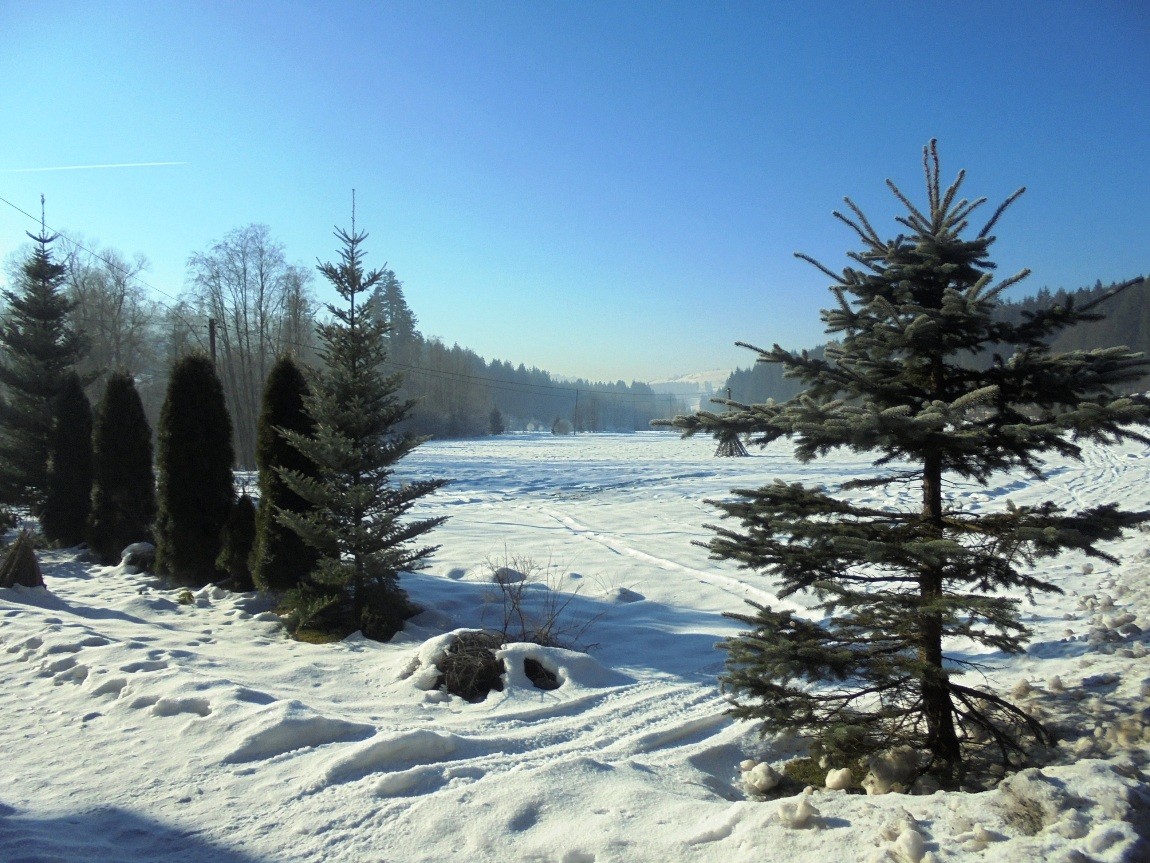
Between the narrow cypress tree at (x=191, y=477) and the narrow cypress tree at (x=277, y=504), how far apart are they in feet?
6.92

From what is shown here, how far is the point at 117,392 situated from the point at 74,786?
1037 centimetres

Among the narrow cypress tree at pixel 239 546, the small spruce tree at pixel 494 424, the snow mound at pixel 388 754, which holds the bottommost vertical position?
the snow mound at pixel 388 754

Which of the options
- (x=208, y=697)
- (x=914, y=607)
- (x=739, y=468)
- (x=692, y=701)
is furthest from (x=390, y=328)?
(x=739, y=468)

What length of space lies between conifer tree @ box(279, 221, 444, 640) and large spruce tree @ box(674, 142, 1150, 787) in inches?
165

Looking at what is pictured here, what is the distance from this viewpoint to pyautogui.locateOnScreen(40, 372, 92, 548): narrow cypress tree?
13.5 meters

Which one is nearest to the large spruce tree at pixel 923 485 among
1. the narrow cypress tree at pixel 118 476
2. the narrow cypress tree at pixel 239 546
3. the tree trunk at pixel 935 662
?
the tree trunk at pixel 935 662

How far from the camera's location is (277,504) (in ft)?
26.2

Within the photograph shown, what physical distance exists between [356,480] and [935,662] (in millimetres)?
5805

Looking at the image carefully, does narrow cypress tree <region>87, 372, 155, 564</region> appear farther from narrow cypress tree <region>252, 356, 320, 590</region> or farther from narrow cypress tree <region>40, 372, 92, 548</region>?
narrow cypress tree <region>252, 356, 320, 590</region>

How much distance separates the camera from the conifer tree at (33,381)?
1467cm

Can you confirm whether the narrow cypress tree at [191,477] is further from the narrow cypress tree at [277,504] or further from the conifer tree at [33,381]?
the conifer tree at [33,381]

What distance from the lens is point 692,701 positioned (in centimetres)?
561

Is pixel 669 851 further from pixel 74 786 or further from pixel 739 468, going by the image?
pixel 739 468

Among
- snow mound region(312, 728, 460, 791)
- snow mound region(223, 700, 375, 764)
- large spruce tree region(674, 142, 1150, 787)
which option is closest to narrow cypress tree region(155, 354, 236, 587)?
snow mound region(223, 700, 375, 764)
